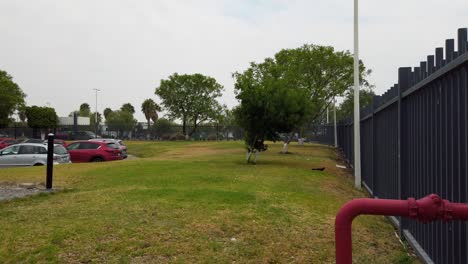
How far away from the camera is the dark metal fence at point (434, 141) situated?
3932 mm

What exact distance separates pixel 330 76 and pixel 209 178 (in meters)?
25.0

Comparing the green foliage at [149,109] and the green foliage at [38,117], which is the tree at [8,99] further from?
the green foliage at [149,109]


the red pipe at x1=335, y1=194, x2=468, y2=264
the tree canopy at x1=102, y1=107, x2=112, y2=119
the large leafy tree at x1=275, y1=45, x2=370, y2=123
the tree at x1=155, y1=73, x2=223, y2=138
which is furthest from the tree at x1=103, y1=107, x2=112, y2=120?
the red pipe at x1=335, y1=194, x2=468, y2=264

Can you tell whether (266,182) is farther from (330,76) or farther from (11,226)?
(330,76)

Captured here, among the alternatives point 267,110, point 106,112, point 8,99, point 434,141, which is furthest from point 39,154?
point 106,112

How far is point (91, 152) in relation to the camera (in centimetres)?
2403

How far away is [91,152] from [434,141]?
69.7 ft

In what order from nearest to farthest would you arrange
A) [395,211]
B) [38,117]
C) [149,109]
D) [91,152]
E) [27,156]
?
[395,211] → [27,156] → [91,152] → [38,117] → [149,109]

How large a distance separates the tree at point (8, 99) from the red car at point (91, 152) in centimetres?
2892

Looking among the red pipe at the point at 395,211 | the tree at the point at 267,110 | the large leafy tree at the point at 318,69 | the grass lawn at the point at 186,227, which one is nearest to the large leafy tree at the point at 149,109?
the large leafy tree at the point at 318,69

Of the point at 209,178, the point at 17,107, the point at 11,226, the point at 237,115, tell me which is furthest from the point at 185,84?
the point at 11,226

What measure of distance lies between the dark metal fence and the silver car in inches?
661

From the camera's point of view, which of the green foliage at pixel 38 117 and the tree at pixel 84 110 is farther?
the tree at pixel 84 110

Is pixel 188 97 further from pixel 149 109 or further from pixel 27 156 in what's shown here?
pixel 27 156
